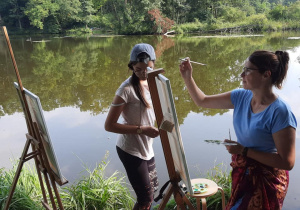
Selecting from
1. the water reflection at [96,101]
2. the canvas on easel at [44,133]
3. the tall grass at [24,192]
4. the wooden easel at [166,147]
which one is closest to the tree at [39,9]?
the water reflection at [96,101]

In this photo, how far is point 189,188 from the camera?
1.30 meters

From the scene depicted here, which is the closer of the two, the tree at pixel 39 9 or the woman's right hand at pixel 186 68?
the woman's right hand at pixel 186 68

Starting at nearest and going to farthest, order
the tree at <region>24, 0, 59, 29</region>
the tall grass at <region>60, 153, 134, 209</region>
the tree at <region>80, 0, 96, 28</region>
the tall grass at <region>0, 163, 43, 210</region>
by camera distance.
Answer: the tall grass at <region>0, 163, 43, 210</region>, the tall grass at <region>60, 153, 134, 209</region>, the tree at <region>24, 0, 59, 29</region>, the tree at <region>80, 0, 96, 28</region>

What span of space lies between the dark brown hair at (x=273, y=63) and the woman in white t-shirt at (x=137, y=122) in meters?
0.62

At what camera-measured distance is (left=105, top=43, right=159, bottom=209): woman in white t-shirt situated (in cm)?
164

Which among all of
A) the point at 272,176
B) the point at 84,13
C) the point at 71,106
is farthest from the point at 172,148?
the point at 84,13

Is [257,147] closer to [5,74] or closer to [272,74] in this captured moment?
[272,74]

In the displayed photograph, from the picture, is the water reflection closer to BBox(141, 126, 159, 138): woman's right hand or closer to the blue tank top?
BBox(141, 126, 159, 138): woman's right hand

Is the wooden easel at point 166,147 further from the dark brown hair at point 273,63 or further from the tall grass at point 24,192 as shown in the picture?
the tall grass at point 24,192

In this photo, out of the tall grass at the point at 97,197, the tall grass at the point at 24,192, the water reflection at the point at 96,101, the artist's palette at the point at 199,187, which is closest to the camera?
the artist's palette at the point at 199,187

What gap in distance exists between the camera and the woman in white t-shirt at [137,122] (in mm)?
1642

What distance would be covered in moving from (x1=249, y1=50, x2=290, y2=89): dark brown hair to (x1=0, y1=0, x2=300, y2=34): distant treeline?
75.3 feet

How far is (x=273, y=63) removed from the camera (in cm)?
129

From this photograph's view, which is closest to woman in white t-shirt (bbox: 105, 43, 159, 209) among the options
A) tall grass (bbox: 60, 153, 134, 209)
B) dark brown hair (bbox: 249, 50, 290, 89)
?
dark brown hair (bbox: 249, 50, 290, 89)
